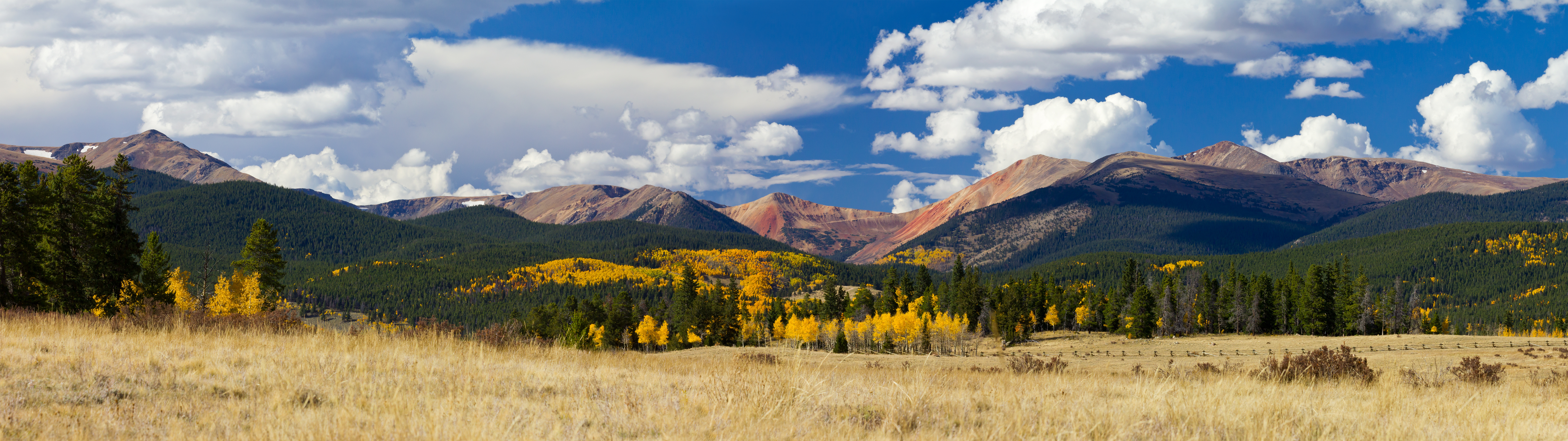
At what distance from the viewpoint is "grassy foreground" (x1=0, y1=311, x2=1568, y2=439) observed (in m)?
6.55

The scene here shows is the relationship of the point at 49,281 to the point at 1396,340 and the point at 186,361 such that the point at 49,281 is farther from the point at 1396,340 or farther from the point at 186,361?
the point at 1396,340

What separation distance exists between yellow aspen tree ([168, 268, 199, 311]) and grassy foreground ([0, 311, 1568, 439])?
52.9m

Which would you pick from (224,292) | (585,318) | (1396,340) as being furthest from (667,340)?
(1396,340)

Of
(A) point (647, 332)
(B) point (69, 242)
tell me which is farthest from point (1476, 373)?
(A) point (647, 332)

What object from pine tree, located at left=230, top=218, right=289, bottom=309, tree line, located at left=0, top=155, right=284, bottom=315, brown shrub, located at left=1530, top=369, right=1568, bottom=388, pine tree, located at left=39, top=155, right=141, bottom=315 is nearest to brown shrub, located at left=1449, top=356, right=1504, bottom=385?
brown shrub, located at left=1530, top=369, right=1568, bottom=388

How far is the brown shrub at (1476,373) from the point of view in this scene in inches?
605

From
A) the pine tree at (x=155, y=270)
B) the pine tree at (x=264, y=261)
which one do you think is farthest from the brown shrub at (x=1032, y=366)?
the pine tree at (x=264, y=261)

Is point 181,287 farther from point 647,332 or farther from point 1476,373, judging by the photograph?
point 1476,373

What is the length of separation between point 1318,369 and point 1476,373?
5103 millimetres

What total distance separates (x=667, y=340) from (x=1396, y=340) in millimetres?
82311

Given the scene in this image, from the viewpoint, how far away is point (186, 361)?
9.98 meters

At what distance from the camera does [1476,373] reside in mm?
16641

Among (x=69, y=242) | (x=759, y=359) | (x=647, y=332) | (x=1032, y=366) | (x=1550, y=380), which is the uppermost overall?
(x=69, y=242)

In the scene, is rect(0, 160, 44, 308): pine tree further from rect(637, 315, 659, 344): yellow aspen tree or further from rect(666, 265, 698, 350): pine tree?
rect(637, 315, 659, 344): yellow aspen tree
